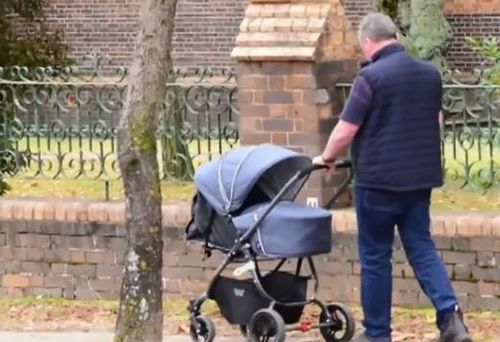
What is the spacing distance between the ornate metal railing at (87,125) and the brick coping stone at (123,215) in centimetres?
47

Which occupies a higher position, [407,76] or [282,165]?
[407,76]

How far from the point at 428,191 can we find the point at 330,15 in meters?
2.35

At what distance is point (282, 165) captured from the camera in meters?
8.59

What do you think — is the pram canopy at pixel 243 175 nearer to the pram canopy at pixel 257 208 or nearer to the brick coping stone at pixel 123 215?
the pram canopy at pixel 257 208

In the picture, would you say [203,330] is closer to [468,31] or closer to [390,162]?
[390,162]

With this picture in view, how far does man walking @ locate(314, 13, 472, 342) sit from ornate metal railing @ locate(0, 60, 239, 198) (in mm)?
2688

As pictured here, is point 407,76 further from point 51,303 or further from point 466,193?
point 51,303

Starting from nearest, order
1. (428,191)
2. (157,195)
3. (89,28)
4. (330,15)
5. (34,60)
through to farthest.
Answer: (157,195), (428,191), (330,15), (34,60), (89,28)

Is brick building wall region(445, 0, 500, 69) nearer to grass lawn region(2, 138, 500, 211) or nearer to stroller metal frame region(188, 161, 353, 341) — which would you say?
grass lawn region(2, 138, 500, 211)

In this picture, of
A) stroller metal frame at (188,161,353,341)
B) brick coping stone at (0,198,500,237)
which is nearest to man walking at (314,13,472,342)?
stroller metal frame at (188,161,353,341)

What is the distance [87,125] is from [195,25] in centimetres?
1292

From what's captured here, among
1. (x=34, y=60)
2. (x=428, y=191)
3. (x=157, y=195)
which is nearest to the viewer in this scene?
(x=157, y=195)

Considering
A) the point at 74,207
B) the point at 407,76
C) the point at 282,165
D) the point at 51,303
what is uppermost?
the point at 407,76

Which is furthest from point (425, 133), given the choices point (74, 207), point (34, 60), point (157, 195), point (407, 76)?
point (34, 60)
